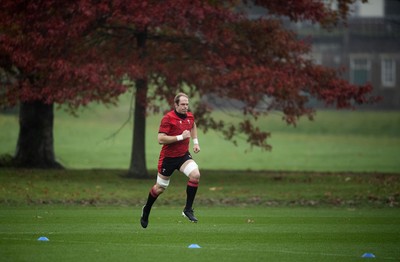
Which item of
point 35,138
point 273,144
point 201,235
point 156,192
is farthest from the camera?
point 273,144

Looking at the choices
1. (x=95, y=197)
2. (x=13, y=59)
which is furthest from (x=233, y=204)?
(x=13, y=59)

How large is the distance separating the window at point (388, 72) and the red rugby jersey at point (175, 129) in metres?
54.4

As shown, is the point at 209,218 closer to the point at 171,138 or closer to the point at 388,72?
the point at 171,138

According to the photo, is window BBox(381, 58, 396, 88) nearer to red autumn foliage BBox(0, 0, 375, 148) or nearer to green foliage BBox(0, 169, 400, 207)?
green foliage BBox(0, 169, 400, 207)

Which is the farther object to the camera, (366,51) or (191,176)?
(366,51)

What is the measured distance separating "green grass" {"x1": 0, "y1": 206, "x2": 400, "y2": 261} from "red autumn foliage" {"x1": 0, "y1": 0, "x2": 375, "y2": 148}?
20.1 feet

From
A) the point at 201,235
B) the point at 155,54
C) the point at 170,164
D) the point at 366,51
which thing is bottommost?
the point at 201,235

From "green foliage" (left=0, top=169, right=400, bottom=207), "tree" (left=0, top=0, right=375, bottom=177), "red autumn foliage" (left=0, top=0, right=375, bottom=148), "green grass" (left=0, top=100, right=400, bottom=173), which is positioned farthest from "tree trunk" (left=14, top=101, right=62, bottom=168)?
"green grass" (left=0, top=100, right=400, bottom=173)

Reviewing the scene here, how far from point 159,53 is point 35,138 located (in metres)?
5.83

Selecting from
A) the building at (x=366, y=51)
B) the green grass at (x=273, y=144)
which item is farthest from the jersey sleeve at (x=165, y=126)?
the building at (x=366, y=51)

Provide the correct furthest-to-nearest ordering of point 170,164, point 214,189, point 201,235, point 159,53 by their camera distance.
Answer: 1. point 159,53
2. point 214,189
3. point 170,164
4. point 201,235

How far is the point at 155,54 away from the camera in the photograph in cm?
2977

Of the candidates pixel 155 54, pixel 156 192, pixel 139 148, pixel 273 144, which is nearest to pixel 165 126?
pixel 156 192

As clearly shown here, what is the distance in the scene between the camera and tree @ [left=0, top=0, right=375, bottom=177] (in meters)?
27.6
